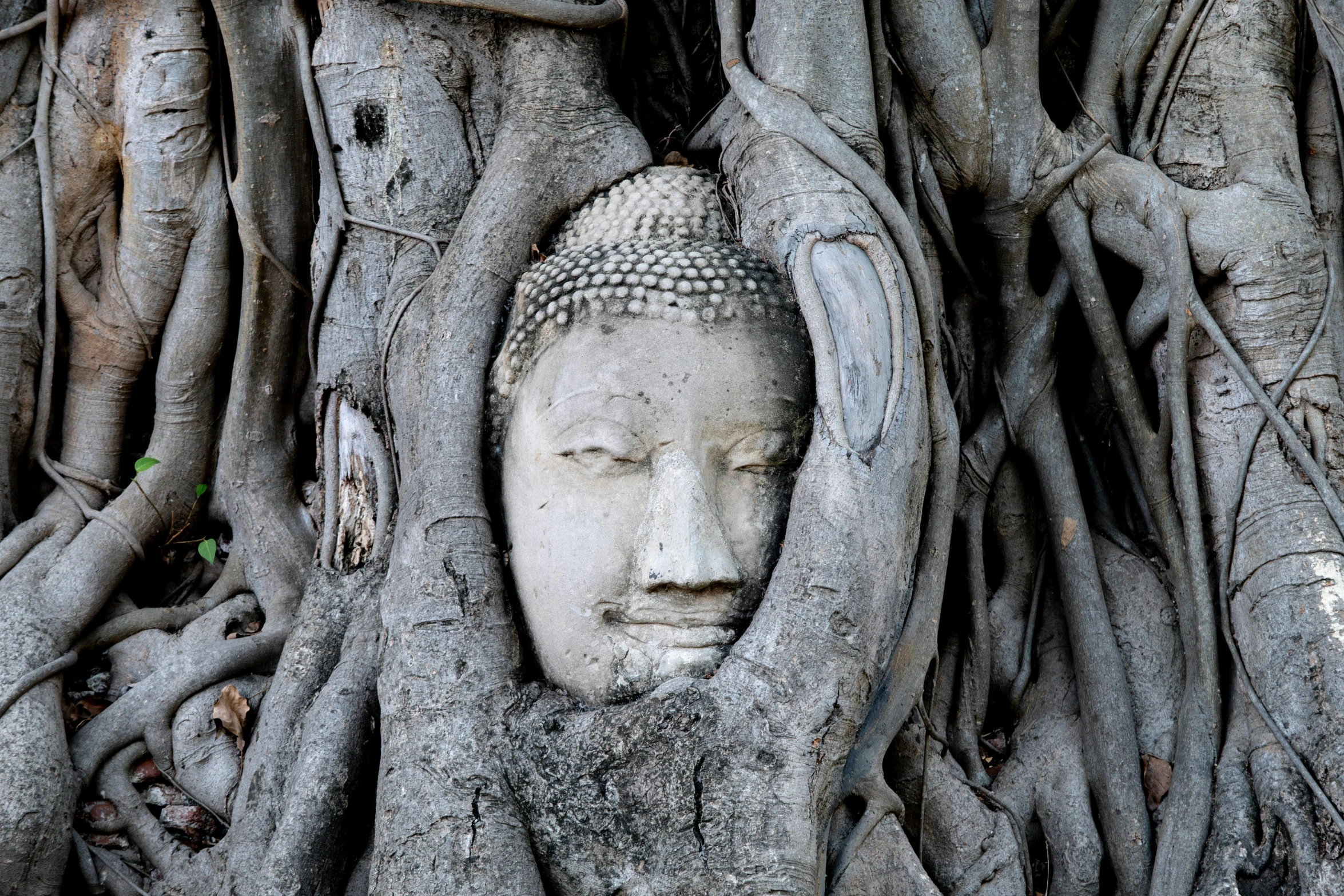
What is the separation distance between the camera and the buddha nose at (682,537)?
206 centimetres

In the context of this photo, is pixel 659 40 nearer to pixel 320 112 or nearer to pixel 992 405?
pixel 320 112

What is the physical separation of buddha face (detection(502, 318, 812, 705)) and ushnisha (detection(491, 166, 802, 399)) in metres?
0.04

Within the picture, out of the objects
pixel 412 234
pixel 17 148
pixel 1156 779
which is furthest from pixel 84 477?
pixel 1156 779

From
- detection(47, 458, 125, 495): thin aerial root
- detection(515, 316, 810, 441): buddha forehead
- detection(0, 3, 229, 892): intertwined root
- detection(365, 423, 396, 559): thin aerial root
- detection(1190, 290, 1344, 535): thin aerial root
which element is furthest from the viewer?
detection(47, 458, 125, 495): thin aerial root

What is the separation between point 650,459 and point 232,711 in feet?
4.22

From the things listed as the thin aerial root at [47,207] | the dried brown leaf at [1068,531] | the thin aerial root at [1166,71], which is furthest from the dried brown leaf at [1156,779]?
the thin aerial root at [47,207]

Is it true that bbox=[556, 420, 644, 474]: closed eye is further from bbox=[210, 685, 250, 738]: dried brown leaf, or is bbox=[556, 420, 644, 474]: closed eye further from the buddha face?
bbox=[210, 685, 250, 738]: dried brown leaf

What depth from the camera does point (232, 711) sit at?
9.10ft

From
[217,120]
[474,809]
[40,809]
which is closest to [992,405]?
[474,809]

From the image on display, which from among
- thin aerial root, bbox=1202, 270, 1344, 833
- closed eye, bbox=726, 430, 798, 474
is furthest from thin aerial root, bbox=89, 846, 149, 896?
thin aerial root, bbox=1202, 270, 1344, 833

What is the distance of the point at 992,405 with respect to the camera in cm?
284

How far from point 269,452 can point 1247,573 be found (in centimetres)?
235

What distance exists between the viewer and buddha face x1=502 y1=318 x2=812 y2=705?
2113 millimetres

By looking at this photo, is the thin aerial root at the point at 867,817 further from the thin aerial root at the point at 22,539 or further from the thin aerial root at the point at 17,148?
the thin aerial root at the point at 17,148
